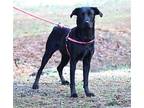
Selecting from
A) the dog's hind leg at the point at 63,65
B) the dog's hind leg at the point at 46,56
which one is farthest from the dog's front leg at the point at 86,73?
the dog's hind leg at the point at 46,56

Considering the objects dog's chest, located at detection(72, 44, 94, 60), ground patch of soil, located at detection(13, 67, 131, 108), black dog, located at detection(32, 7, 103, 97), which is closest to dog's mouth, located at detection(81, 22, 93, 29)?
black dog, located at detection(32, 7, 103, 97)

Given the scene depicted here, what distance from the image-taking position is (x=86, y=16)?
6.00 m

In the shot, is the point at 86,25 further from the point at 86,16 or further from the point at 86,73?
the point at 86,73

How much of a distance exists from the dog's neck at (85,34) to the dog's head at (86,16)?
0.04 meters

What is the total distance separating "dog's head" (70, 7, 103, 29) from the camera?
5997mm

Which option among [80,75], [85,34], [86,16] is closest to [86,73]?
[80,75]

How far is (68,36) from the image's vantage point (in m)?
6.18

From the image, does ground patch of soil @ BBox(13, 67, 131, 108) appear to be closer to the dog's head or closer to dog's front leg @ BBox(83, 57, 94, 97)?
dog's front leg @ BBox(83, 57, 94, 97)

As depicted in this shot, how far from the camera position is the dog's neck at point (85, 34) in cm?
607
